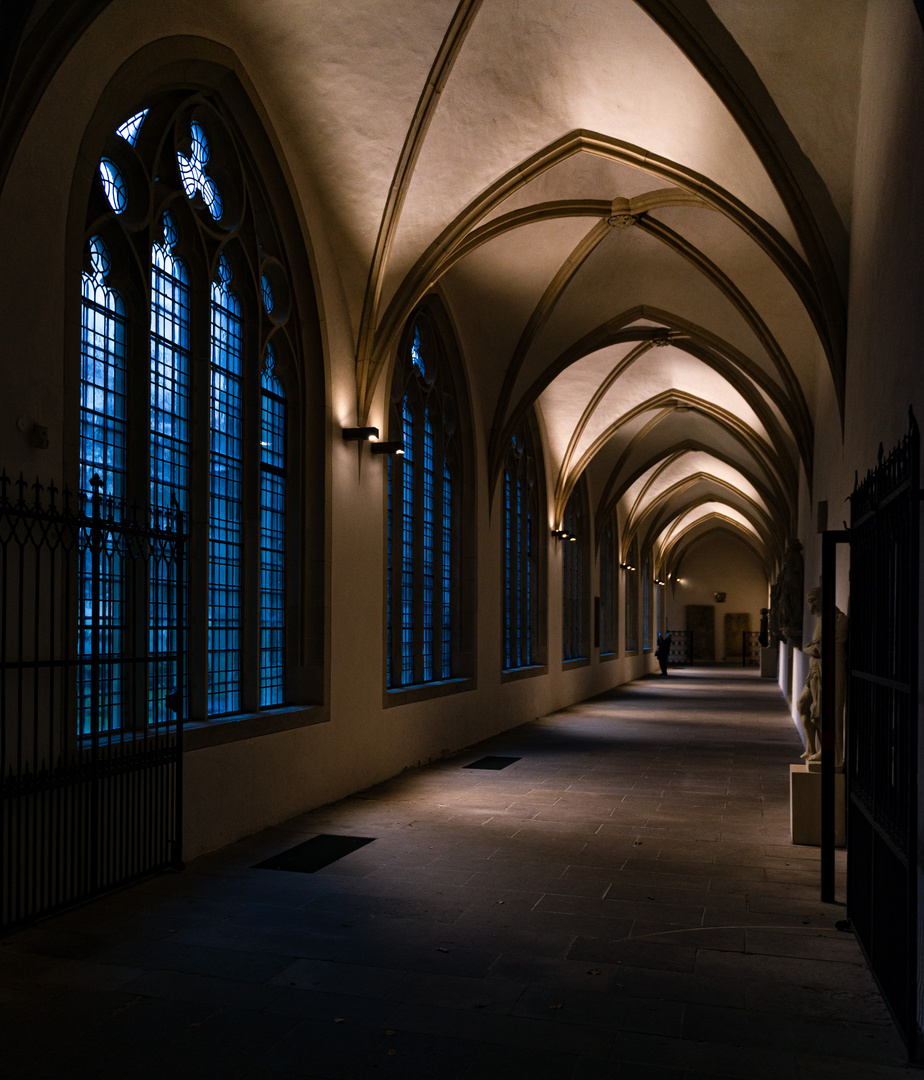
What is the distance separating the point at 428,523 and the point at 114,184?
605cm

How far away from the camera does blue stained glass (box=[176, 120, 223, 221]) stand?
6676mm

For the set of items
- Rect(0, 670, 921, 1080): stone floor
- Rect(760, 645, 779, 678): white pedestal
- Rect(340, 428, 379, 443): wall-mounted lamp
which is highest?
Rect(340, 428, 379, 443): wall-mounted lamp

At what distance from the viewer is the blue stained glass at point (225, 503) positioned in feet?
22.9

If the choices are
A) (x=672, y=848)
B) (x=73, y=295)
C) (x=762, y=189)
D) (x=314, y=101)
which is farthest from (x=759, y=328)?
(x=73, y=295)

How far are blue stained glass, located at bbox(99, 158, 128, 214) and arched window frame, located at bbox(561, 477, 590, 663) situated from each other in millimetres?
13469

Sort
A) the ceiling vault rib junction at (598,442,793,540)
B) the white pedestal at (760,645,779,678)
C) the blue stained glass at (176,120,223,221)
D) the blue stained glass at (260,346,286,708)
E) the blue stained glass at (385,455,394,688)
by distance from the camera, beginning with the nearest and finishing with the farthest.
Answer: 1. the blue stained glass at (176,120,223,221)
2. the blue stained glass at (260,346,286,708)
3. the blue stained glass at (385,455,394,688)
4. the ceiling vault rib junction at (598,442,793,540)
5. the white pedestal at (760,645,779,678)

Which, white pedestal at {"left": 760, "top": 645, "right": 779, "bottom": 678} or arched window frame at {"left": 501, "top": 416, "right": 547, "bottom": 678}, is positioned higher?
arched window frame at {"left": 501, "top": 416, "right": 547, "bottom": 678}

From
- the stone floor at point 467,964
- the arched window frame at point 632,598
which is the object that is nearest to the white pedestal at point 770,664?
the arched window frame at point 632,598

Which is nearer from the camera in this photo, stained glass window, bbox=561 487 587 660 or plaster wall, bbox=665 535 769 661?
stained glass window, bbox=561 487 587 660

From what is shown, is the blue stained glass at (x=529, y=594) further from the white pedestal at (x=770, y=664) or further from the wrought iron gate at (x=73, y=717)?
the white pedestal at (x=770, y=664)

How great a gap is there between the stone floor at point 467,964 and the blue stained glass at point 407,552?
3.16m

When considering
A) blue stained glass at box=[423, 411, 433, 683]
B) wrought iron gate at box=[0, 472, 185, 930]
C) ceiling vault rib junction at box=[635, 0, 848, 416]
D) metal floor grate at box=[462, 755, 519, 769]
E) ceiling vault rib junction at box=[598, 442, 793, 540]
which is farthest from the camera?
ceiling vault rib junction at box=[598, 442, 793, 540]

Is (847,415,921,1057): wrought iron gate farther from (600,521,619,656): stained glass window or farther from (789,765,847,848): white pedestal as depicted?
(600,521,619,656): stained glass window

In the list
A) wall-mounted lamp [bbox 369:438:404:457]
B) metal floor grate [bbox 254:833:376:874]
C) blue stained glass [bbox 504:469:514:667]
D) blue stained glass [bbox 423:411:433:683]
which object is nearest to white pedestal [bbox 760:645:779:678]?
blue stained glass [bbox 504:469:514:667]
